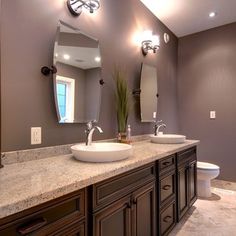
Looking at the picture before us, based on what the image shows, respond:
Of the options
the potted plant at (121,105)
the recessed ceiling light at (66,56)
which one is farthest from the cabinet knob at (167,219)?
the recessed ceiling light at (66,56)

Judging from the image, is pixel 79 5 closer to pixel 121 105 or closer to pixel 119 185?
pixel 121 105

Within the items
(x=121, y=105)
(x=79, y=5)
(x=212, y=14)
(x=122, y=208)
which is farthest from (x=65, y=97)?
(x=212, y=14)

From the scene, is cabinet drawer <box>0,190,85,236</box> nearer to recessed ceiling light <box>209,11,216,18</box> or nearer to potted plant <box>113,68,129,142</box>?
potted plant <box>113,68,129,142</box>

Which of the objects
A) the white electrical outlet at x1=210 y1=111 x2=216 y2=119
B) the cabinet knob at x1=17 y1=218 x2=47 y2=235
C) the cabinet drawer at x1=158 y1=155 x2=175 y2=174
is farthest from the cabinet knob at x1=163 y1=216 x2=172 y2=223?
Answer: the white electrical outlet at x1=210 y1=111 x2=216 y2=119

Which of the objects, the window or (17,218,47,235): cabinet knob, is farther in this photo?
the window

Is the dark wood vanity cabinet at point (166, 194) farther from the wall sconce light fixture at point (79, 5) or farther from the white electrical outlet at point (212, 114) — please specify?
the white electrical outlet at point (212, 114)

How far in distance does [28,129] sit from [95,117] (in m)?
0.60

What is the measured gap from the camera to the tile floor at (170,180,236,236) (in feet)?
6.16

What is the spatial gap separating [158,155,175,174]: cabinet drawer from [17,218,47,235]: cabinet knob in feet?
3.37

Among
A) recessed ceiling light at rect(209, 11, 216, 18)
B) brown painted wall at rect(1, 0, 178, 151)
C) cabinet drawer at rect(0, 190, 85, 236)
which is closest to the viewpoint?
cabinet drawer at rect(0, 190, 85, 236)

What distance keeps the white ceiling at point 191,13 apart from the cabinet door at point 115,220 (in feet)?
7.68

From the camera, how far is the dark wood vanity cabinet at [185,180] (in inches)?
75.8

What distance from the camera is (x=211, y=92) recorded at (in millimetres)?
3225

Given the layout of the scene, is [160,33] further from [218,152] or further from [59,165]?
[59,165]
